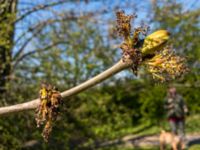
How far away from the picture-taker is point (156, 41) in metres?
2.46

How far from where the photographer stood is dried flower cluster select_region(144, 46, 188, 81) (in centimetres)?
259

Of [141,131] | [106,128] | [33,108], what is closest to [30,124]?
[106,128]

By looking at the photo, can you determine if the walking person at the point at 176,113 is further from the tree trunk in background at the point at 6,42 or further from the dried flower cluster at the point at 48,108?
the dried flower cluster at the point at 48,108

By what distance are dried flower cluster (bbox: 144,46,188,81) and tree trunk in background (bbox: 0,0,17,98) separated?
683 cm

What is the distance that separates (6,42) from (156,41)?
24.2 feet

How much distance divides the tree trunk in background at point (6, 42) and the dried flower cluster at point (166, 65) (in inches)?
269

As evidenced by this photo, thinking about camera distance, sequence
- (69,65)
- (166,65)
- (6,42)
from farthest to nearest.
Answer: (69,65)
(6,42)
(166,65)

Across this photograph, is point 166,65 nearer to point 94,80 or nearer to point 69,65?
point 94,80

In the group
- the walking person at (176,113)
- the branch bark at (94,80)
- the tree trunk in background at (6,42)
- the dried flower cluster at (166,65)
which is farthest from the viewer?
the walking person at (176,113)

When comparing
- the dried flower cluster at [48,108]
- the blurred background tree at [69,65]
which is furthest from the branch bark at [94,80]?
the blurred background tree at [69,65]

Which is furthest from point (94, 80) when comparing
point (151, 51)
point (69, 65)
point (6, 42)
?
point (69, 65)

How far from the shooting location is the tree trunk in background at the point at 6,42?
984 cm

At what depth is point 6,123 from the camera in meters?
9.28

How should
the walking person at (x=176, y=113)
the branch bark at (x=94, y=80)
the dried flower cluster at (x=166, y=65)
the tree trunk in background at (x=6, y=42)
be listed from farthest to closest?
the walking person at (x=176, y=113)
the tree trunk in background at (x=6, y=42)
the dried flower cluster at (x=166, y=65)
the branch bark at (x=94, y=80)
